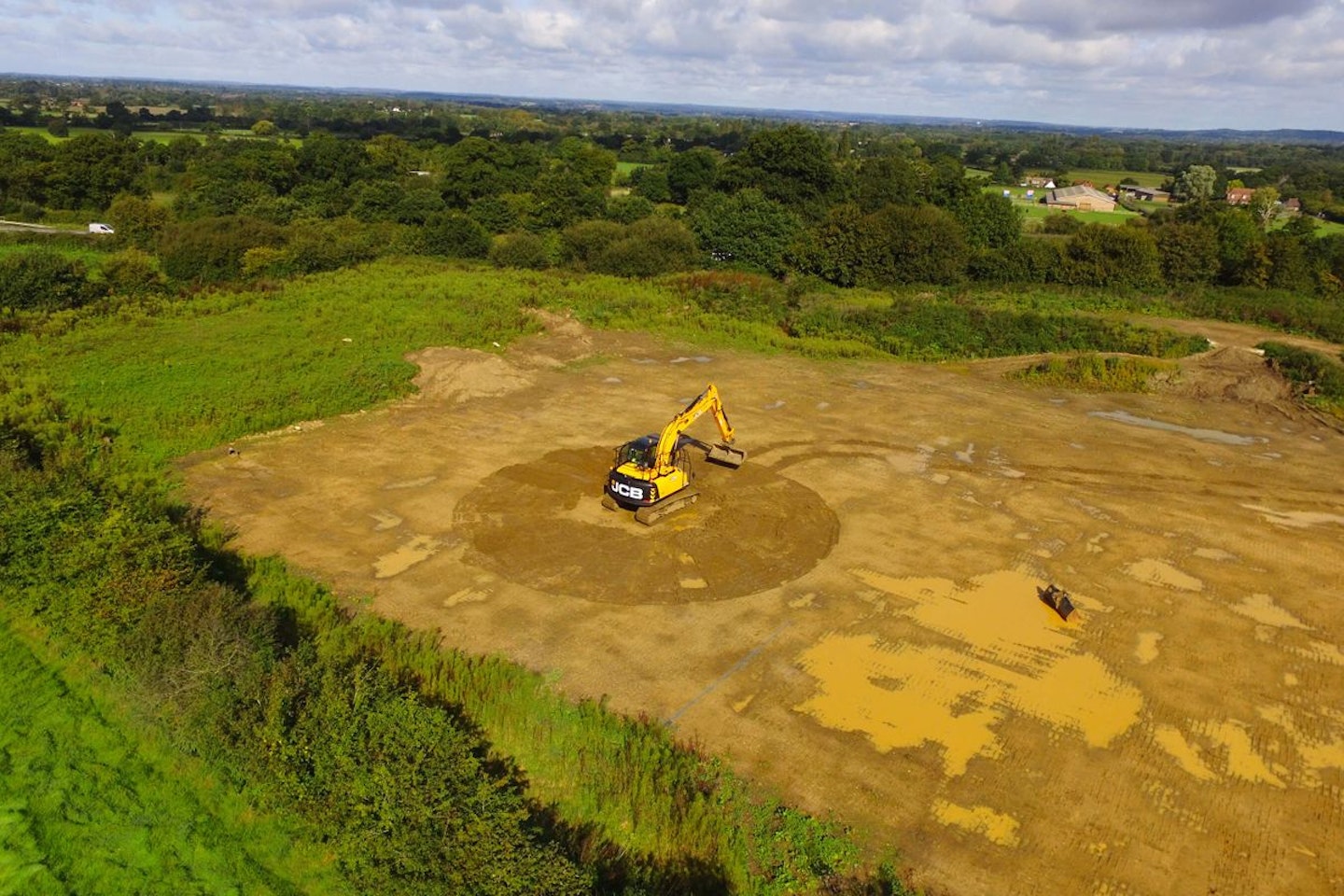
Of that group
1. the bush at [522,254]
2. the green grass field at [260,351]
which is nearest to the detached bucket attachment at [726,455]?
the green grass field at [260,351]

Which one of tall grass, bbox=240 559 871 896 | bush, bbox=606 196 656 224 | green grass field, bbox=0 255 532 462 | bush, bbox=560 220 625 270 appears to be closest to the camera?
tall grass, bbox=240 559 871 896

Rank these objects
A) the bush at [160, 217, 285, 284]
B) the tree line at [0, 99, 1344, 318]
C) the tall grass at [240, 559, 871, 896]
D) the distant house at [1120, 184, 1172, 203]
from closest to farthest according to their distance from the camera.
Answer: the tall grass at [240, 559, 871, 896] < the bush at [160, 217, 285, 284] < the tree line at [0, 99, 1344, 318] < the distant house at [1120, 184, 1172, 203]

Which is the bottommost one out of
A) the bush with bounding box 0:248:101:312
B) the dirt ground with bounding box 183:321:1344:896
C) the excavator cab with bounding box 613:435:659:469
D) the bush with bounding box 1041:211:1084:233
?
the dirt ground with bounding box 183:321:1344:896

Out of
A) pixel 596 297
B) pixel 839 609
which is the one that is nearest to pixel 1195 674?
pixel 839 609

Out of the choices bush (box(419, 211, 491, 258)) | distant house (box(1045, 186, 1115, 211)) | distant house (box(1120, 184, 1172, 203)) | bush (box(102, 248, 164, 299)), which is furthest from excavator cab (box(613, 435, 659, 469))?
distant house (box(1120, 184, 1172, 203))

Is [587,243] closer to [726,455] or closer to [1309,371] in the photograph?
[726,455]

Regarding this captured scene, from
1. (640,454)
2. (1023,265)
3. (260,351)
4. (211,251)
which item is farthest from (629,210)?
(640,454)

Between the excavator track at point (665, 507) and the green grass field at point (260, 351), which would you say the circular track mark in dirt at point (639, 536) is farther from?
the green grass field at point (260, 351)

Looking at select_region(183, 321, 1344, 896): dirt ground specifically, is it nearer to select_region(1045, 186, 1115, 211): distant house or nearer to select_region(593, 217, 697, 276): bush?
select_region(593, 217, 697, 276): bush
